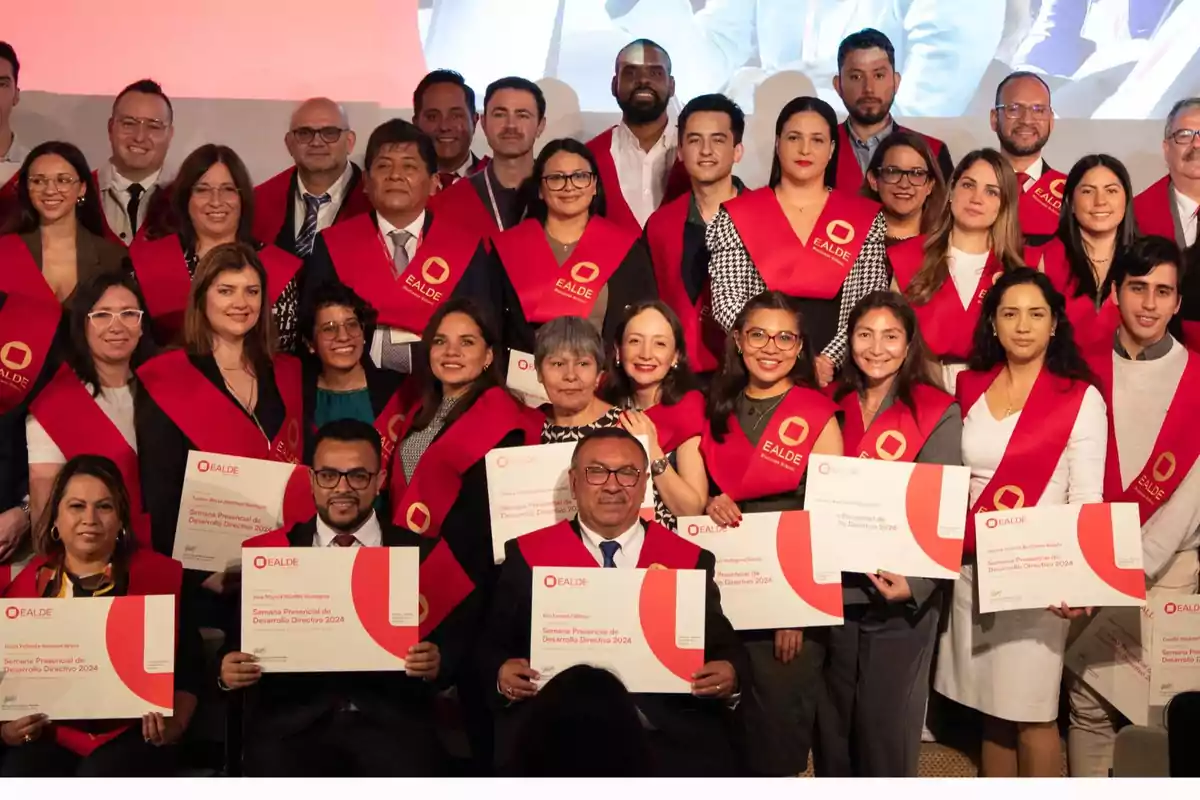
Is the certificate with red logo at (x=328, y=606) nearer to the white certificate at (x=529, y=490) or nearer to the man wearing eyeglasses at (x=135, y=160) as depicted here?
the white certificate at (x=529, y=490)

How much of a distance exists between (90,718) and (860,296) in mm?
2259

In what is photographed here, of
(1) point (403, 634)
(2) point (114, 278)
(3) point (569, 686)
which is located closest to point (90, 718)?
(1) point (403, 634)

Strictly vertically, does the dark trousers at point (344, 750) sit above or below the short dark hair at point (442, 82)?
below

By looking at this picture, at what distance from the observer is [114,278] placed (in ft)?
12.7

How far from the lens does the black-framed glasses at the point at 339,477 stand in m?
3.49

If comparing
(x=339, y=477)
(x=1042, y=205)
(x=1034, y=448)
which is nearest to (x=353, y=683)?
(x=339, y=477)

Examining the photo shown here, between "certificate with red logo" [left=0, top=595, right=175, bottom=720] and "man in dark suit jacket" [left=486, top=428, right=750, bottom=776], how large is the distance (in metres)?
0.77

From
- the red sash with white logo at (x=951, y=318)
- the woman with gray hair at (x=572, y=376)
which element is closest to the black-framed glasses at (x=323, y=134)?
the woman with gray hair at (x=572, y=376)

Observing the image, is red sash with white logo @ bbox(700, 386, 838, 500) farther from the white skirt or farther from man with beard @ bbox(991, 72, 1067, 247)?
man with beard @ bbox(991, 72, 1067, 247)

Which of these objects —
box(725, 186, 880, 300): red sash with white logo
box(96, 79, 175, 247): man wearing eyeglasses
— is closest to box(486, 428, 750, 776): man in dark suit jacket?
box(725, 186, 880, 300): red sash with white logo

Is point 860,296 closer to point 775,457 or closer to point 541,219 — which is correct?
point 775,457

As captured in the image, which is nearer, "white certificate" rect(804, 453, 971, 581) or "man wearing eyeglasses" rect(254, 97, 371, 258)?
"white certificate" rect(804, 453, 971, 581)

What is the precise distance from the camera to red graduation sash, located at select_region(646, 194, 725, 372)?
417cm

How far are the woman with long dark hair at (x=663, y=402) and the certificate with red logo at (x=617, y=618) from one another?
0.43 m
